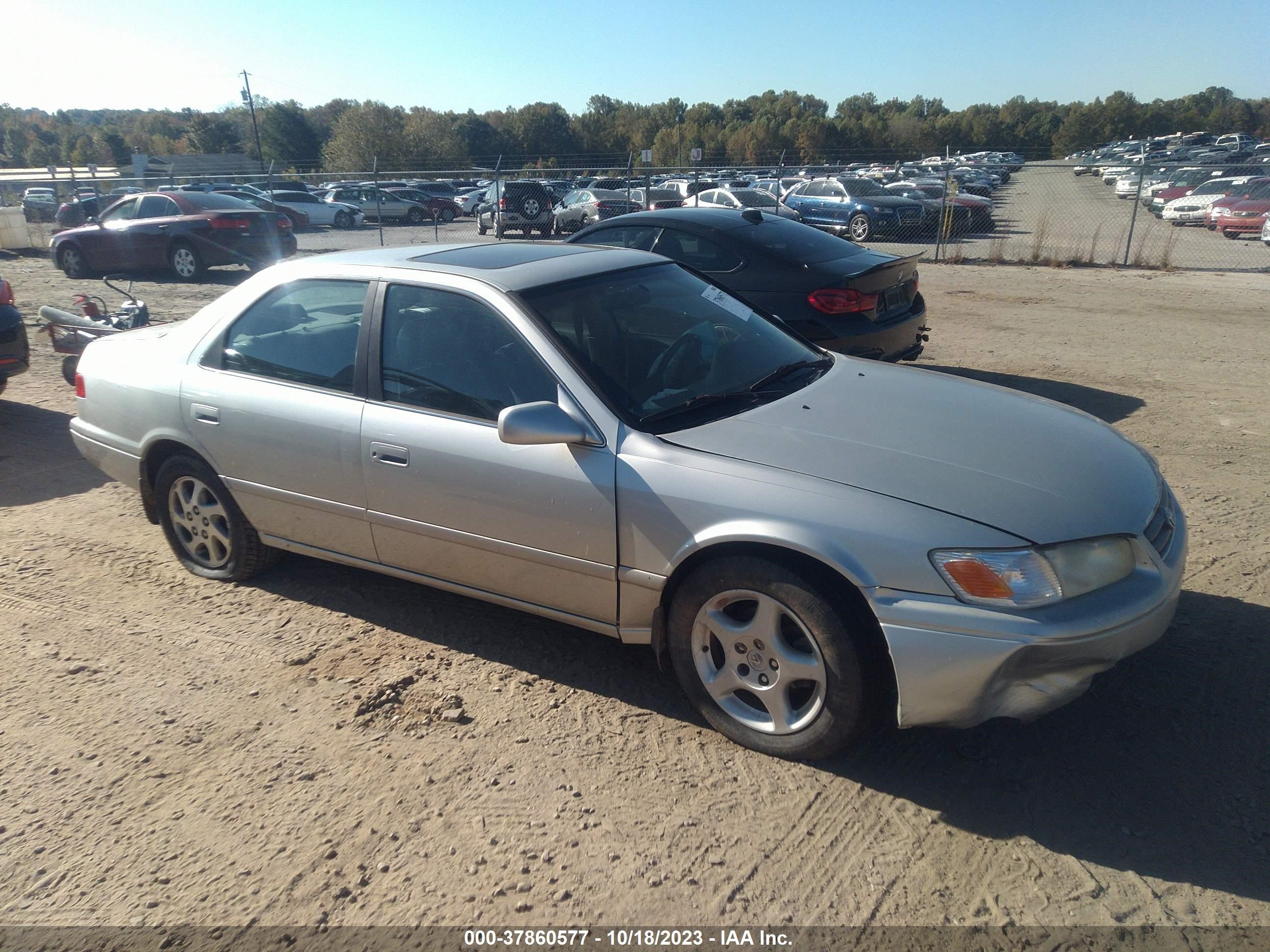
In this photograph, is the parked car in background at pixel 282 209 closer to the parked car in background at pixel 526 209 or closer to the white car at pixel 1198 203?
the parked car in background at pixel 526 209

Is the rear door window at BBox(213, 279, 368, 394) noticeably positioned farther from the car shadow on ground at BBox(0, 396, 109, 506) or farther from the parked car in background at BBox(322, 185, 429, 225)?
the parked car in background at BBox(322, 185, 429, 225)

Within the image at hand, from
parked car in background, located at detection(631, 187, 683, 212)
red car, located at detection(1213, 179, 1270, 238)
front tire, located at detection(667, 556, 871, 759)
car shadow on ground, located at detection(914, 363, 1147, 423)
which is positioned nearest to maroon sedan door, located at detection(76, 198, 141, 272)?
parked car in background, located at detection(631, 187, 683, 212)

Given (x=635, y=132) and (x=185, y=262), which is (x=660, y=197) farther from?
(x=635, y=132)

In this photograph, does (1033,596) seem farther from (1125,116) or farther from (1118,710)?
(1125,116)

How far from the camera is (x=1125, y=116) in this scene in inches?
3063

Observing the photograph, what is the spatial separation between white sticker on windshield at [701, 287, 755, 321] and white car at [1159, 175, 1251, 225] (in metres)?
25.8

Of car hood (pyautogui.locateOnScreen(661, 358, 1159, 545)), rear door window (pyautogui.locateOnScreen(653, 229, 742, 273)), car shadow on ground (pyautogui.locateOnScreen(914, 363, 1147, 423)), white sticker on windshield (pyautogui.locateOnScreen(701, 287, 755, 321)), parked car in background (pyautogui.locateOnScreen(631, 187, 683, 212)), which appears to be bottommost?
car shadow on ground (pyautogui.locateOnScreen(914, 363, 1147, 423))

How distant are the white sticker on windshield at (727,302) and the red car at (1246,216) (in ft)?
70.8

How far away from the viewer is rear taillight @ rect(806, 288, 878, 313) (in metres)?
6.43

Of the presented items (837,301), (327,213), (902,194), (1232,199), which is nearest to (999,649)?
(837,301)

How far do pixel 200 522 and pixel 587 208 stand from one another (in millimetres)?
20472

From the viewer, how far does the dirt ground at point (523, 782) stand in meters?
2.48

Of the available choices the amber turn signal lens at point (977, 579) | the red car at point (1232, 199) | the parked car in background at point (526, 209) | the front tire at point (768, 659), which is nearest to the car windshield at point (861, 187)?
the parked car in background at point (526, 209)

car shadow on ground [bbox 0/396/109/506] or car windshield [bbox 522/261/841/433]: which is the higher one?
car windshield [bbox 522/261/841/433]
